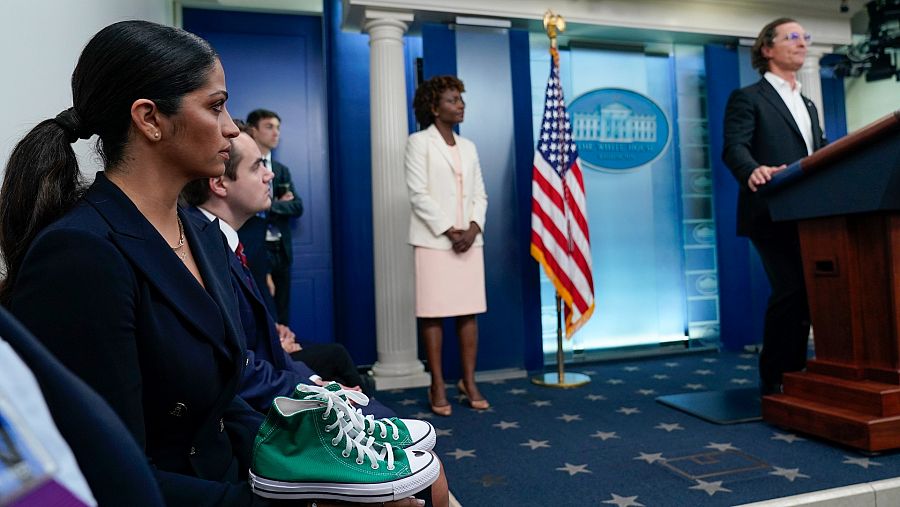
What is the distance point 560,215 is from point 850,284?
1712 millimetres

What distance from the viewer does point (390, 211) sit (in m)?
3.91

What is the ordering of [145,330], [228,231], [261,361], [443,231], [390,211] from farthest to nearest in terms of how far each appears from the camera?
[390,211] → [443,231] → [228,231] → [261,361] → [145,330]

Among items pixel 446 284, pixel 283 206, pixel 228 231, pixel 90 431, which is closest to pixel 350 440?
pixel 90 431

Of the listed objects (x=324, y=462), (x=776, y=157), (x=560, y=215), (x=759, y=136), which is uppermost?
(x=759, y=136)

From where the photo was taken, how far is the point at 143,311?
Result: 0.82 m

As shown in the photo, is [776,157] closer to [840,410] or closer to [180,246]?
[840,410]

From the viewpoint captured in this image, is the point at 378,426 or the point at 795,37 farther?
the point at 795,37

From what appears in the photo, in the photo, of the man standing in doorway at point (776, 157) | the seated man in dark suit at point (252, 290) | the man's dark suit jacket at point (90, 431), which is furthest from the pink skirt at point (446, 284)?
the man's dark suit jacket at point (90, 431)

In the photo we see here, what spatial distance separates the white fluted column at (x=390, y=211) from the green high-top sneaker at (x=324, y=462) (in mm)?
3020

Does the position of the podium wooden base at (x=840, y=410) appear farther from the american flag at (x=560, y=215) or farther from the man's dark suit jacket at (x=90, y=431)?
the man's dark suit jacket at (x=90, y=431)

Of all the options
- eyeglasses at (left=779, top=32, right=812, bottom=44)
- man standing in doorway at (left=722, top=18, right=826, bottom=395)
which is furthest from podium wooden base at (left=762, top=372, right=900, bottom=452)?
eyeglasses at (left=779, top=32, right=812, bottom=44)

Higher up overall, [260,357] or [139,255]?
[139,255]

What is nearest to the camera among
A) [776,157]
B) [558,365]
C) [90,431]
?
[90,431]

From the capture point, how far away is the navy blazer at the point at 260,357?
134cm
